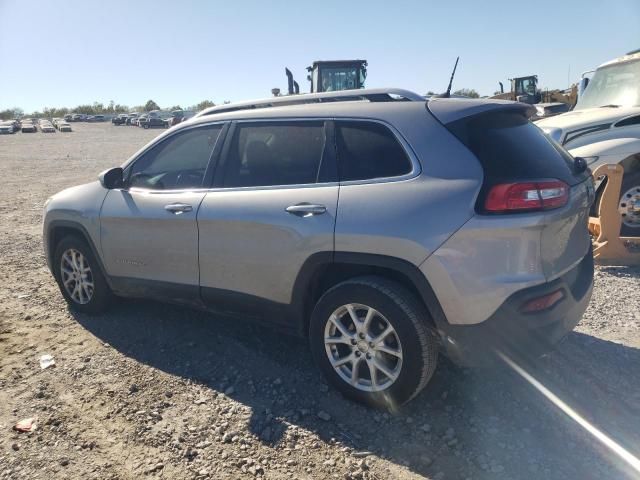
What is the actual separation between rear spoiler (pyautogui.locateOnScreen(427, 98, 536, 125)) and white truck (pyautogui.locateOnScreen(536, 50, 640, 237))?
312 centimetres

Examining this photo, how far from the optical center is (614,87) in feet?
24.7

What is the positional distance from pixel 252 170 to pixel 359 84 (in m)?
13.0

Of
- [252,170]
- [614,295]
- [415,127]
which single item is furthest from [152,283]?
[614,295]

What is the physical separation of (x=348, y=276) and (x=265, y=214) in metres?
0.66

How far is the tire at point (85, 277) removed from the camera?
14.8ft

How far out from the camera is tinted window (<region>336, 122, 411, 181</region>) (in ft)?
9.74

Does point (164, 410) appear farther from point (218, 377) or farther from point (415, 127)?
point (415, 127)

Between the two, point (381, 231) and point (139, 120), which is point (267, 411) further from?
point (139, 120)

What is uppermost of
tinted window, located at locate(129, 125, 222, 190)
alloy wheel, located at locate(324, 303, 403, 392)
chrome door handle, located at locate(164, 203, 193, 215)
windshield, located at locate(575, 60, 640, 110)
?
windshield, located at locate(575, 60, 640, 110)

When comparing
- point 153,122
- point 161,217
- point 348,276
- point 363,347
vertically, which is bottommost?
point 363,347

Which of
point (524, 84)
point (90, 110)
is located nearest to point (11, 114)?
point (90, 110)

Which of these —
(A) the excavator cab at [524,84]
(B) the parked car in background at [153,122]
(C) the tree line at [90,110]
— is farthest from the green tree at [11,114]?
(A) the excavator cab at [524,84]

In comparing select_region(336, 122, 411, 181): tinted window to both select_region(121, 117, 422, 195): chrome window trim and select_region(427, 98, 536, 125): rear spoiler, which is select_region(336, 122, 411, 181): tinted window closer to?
select_region(121, 117, 422, 195): chrome window trim

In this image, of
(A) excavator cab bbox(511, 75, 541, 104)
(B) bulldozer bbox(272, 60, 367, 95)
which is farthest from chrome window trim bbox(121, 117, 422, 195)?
(A) excavator cab bbox(511, 75, 541, 104)
